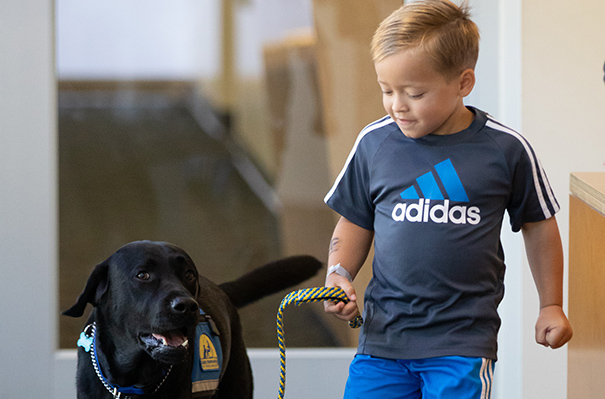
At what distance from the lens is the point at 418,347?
127 centimetres

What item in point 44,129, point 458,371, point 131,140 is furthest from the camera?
point 131,140

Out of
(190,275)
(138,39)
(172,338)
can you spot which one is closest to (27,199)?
(138,39)

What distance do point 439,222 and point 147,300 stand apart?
621 millimetres

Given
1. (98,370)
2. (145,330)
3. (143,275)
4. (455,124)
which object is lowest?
(98,370)

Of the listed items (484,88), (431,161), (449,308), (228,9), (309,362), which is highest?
(228,9)

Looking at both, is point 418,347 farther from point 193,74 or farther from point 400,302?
point 193,74

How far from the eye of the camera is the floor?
2520 millimetres

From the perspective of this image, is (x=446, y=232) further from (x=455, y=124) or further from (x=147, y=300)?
(x=147, y=300)

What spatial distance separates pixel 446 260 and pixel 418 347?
0.17 meters

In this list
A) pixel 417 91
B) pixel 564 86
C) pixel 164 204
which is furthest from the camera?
pixel 164 204

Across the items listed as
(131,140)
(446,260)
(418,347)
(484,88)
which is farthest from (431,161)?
(131,140)

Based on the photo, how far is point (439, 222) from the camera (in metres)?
1.29

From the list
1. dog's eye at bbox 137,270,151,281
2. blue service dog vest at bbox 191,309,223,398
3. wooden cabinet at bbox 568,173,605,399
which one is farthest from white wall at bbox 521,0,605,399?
dog's eye at bbox 137,270,151,281

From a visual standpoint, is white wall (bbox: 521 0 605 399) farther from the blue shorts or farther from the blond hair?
the blue shorts
